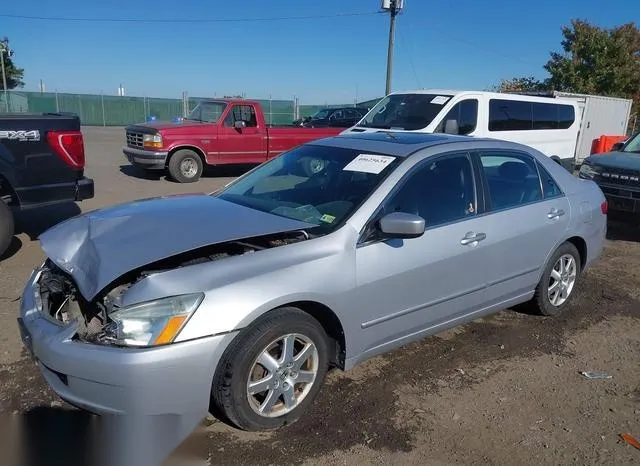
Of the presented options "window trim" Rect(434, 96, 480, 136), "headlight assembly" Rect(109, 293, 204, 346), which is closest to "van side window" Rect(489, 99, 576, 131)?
"window trim" Rect(434, 96, 480, 136)

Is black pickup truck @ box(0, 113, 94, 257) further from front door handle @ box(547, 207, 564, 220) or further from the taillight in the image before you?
front door handle @ box(547, 207, 564, 220)

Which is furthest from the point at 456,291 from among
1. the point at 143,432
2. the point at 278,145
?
the point at 278,145

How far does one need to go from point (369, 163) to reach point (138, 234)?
1573mm

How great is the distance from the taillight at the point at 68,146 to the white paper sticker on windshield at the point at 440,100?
256 inches

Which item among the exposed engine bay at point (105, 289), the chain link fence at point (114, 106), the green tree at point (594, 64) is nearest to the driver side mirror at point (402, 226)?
the exposed engine bay at point (105, 289)

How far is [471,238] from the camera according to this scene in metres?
3.69

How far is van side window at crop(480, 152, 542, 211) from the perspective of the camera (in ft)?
13.2

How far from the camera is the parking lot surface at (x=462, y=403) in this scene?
2791 mm

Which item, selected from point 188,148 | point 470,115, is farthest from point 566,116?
point 188,148

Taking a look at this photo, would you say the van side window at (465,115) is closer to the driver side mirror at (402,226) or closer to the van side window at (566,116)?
the van side window at (566,116)

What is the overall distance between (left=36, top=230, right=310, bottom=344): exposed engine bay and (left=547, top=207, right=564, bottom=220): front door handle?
229 cm

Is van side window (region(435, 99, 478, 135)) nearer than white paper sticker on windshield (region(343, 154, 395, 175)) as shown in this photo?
No

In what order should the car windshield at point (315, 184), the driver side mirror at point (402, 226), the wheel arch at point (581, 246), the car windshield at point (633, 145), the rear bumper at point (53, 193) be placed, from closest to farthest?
1. the driver side mirror at point (402, 226)
2. the car windshield at point (315, 184)
3. the wheel arch at point (581, 246)
4. the rear bumper at point (53, 193)
5. the car windshield at point (633, 145)

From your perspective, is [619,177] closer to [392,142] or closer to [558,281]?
[558,281]
